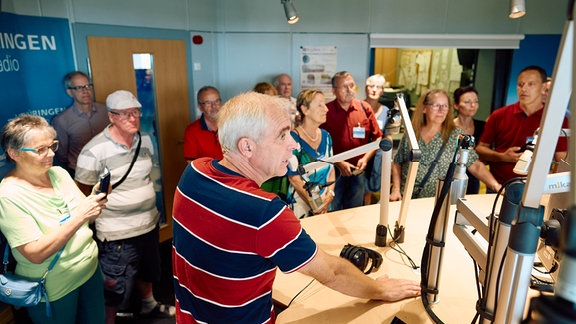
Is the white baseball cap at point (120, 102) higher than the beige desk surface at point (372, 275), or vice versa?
the white baseball cap at point (120, 102)

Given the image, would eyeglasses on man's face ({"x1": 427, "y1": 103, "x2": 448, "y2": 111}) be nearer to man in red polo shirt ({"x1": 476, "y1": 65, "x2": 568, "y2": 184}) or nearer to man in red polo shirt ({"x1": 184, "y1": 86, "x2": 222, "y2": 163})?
man in red polo shirt ({"x1": 476, "y1": 65, "x2": 568, "y2": 184})

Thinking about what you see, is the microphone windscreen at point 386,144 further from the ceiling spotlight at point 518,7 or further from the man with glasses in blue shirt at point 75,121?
the man with glasses in blue shirt at point 75,121

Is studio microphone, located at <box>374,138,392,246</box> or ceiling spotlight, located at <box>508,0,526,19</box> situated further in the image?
ceiling spotlight, located at <box>508,0,526,19</box>

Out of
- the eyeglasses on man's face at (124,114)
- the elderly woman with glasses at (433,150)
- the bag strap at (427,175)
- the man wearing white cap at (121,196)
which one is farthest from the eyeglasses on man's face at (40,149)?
the bag strap at (427,175)

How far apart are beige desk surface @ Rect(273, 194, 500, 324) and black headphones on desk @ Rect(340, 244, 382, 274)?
3 centimetres

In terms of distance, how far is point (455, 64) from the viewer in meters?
6.68

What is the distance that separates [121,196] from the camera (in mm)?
2402

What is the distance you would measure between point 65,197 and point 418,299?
168 cm

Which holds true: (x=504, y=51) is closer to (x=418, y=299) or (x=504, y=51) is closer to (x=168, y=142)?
(x=168, y=142)

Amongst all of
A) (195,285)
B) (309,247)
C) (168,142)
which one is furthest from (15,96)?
(309,247)

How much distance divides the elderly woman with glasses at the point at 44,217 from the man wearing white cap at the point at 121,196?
14.1 inches

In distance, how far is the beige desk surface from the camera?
132cm

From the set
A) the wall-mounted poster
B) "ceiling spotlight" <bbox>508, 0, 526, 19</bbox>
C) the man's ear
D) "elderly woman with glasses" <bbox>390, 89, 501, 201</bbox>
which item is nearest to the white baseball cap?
the man's ear

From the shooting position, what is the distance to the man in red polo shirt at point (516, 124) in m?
3.02
